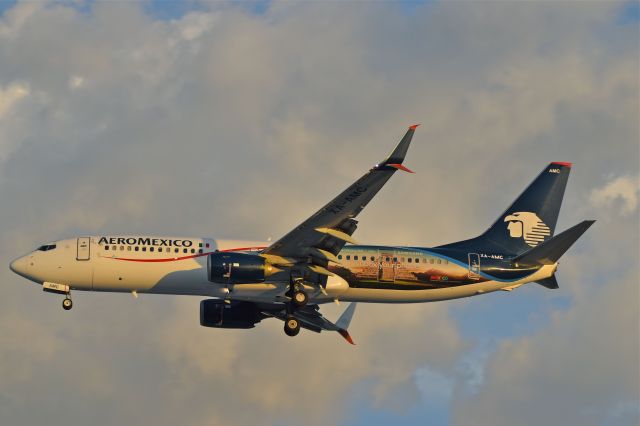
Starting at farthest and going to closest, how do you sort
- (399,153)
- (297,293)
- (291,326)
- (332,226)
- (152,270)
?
(291,326)
(152,270)
(297,293)
(332,226)
(399,153)

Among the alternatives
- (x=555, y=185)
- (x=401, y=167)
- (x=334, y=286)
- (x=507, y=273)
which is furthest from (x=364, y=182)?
(x=555, y=185)

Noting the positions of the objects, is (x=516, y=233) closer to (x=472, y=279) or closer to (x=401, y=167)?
(x=472, y=279)

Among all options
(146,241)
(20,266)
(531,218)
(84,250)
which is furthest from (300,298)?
(531,218)

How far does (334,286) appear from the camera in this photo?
65.0 metres

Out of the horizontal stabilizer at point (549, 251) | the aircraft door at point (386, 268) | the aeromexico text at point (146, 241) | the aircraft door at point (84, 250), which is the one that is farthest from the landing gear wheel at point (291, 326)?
the horizontal stabilizer at point (549, 251)

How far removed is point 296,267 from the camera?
64188mm

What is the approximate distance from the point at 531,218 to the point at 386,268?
1166 centimetres

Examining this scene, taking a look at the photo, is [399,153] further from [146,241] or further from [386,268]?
[146,241]

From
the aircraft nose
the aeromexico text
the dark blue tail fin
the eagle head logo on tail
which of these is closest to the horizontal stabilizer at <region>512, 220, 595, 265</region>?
the dark blue tail fin

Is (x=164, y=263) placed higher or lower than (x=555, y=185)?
lower

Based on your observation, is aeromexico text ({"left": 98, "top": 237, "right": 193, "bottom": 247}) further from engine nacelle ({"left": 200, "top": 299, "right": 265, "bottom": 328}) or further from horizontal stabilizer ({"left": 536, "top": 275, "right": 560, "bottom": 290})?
horizontal stabilizer ({"left": 536, "top": 275, "right": 560, "bottom": 290})

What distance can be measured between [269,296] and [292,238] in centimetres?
462

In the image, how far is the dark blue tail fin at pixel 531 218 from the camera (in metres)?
71.1

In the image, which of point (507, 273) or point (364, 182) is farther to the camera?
point (507, 273)
